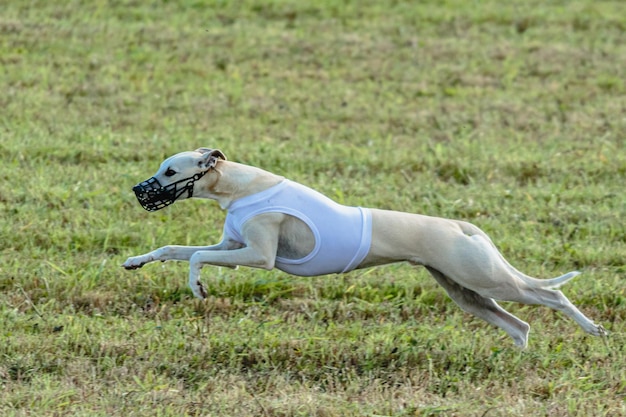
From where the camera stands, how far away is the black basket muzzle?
619 centimetres

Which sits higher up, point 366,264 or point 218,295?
point 366,264

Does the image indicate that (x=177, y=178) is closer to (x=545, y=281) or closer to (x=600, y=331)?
(x=545, y=281)

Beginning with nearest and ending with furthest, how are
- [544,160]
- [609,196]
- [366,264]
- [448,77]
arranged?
[366,264] → [609,196] → [544,160] → [448,77]

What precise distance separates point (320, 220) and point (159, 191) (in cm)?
97

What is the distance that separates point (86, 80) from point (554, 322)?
25.4 ft

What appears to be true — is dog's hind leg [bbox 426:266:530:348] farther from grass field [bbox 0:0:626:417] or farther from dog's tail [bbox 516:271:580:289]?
dog's tail [bbox 516:271:580:289]

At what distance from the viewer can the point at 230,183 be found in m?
6.40

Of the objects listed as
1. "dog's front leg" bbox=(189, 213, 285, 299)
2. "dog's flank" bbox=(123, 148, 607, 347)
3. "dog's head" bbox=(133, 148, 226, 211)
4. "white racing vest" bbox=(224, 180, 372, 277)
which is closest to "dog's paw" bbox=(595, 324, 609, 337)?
"dog's flank" bbox=(123, 148, 607, 347)

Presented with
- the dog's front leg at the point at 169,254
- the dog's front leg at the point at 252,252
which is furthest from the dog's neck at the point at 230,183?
the dog's front leg at the point at 169,254

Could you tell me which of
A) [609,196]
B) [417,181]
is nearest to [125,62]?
[417,181]

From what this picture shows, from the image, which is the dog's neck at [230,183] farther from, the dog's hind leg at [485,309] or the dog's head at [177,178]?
the dog's hind leg at [485,309]

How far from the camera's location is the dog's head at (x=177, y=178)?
6.24 meters

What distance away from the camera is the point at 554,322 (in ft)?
24.3

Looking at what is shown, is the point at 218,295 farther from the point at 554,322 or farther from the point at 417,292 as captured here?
the point at 554,322
